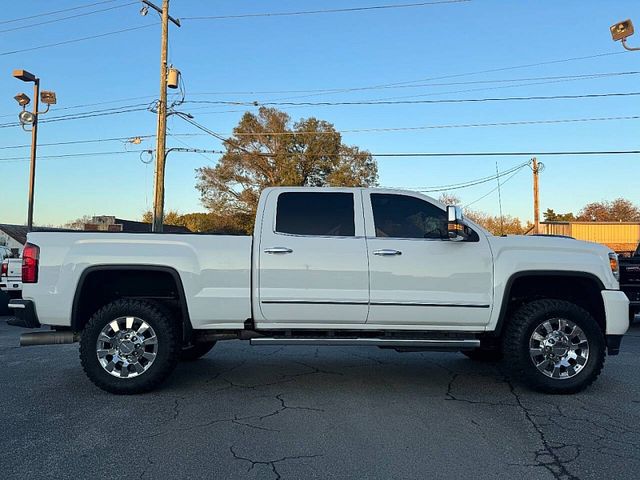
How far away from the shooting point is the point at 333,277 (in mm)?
5559

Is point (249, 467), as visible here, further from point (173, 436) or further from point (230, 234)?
point (230, 234)

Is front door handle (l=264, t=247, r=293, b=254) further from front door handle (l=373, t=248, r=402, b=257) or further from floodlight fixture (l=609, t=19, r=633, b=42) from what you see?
floodlight fixture (l=609, t=19, r=633, b=42)

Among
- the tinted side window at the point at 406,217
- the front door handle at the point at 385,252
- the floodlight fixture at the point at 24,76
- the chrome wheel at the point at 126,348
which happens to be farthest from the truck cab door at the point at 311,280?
the floodlight fixture at the point at 24,76

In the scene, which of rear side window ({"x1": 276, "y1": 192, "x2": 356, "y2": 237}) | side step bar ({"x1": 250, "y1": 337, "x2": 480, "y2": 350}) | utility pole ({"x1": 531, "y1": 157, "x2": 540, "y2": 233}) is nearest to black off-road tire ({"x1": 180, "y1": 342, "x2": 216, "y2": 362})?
side step bar ({"x1": 250, "y1": 337, "x2": 480, "y2": 350})

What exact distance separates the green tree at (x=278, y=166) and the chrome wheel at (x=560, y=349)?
38322 millimetres

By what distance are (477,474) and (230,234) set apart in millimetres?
3301

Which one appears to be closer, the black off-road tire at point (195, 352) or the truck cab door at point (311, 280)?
the truck cab door at point (311, 280)

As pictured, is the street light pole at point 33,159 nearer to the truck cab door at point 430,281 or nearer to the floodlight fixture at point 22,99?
the floodlight fixture at point 22,99

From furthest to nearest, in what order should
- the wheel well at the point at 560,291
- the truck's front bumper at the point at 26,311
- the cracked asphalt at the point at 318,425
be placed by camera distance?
the wheel well at the point at 560,291
the truck's front bumper at the point at 26,311
the cracked asphalt at the point at 318,425

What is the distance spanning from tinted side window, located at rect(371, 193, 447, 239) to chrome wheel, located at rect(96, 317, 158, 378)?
264 cm

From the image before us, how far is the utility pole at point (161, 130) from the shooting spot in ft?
66.6

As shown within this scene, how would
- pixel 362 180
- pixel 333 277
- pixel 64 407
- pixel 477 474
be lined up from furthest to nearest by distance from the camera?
pixel 362 180
pixel 333 277
pixel 64 407
pixel 477 474

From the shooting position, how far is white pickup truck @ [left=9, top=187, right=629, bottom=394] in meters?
5.56

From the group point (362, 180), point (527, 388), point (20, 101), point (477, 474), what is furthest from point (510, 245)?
point (362, 180)
